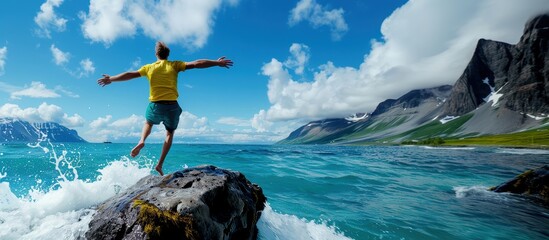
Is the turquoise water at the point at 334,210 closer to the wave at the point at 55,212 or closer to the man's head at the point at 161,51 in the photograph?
the wave at the point at 55,212

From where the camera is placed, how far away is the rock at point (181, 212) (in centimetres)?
526

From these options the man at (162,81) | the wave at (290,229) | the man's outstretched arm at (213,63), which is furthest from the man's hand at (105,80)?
the wave at (290,229)

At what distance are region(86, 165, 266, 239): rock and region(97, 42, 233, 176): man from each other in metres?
1.70

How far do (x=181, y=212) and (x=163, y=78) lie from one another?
4.04 metres

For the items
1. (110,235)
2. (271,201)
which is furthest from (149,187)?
(271,201)

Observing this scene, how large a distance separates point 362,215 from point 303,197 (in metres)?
4.46

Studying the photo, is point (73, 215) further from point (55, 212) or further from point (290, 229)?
point (290, 229)

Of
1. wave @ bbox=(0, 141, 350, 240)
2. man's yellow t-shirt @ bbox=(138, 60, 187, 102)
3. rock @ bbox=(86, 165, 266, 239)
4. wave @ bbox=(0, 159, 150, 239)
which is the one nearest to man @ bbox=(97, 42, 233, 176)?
man's yellow t-shirt @ bbox=(138, 60, 187, 102)

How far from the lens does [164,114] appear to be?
8203mm

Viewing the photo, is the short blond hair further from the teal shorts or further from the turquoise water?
the turquoise water

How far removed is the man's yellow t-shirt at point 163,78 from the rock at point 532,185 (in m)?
21.8

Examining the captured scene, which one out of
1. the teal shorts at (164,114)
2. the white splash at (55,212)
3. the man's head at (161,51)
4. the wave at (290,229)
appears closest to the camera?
the white splash at (55,212)

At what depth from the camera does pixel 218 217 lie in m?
6.21

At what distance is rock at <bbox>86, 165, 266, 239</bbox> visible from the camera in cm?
526
